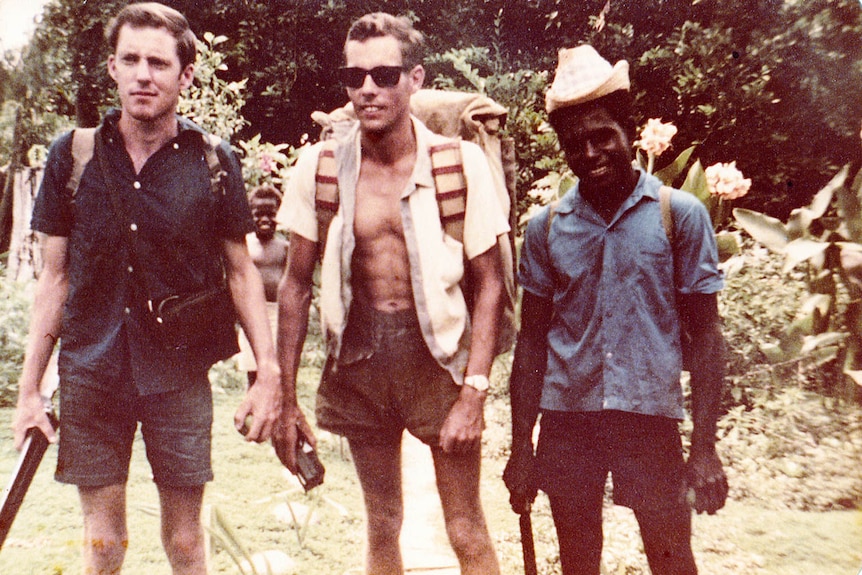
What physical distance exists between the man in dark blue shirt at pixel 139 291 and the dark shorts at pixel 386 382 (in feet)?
0.72

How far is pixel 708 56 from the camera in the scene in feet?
8.87

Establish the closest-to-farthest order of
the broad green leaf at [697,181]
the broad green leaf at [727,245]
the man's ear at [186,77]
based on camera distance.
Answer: the man's ear at [186,77] < the broad green leaf at [697,181] < the broad green leaf at [727,245]

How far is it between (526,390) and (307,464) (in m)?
0.70

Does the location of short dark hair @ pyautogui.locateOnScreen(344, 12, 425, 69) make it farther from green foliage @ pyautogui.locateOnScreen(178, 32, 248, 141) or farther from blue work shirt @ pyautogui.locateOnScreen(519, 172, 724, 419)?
blue work shirt @ pyautogui.locateOnScreen(519, 172, 724, 419)

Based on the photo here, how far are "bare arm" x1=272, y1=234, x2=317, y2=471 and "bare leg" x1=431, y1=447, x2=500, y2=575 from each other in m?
0.43

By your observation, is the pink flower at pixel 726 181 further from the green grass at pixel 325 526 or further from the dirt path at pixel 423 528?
the dirt path at pixel 423 528

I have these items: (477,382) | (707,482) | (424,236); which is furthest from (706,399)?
(424,236)

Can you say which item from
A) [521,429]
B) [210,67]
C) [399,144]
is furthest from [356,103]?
[521,429]

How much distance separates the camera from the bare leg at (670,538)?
7.50ft

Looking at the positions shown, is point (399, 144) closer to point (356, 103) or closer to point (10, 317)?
point (356, 103)

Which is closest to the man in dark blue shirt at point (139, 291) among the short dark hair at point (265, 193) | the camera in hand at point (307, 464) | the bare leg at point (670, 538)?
the camera in hand at point (307, 464)

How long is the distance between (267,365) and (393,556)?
75cm

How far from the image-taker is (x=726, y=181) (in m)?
2.94

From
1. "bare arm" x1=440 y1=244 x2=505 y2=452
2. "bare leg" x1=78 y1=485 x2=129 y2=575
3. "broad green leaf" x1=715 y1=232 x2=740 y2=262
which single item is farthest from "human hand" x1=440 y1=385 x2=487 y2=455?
"broad green leaf" x1=715 y1=232 x2=740 y2=262
